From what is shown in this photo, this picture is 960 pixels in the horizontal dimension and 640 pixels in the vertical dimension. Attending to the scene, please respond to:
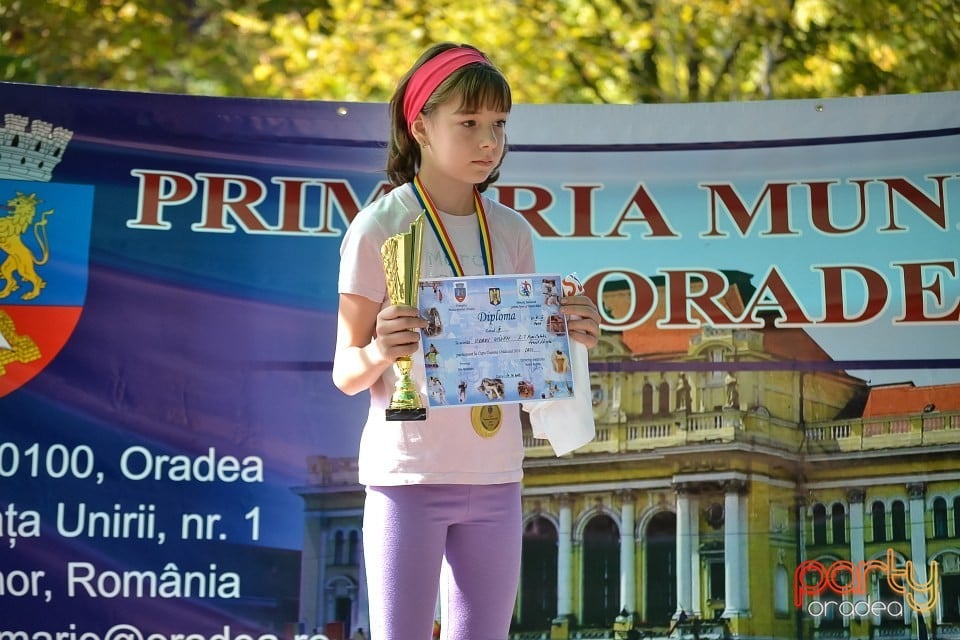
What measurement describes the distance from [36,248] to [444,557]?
2151mm

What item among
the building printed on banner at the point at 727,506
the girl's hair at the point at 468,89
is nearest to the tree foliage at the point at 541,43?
the building printed on banner at the point at 727,506

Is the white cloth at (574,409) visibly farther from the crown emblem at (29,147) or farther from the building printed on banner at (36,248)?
the crown emblem at (29,147)

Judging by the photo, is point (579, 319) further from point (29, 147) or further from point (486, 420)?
point (29, 147)

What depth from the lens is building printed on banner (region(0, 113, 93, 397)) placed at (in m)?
3.77

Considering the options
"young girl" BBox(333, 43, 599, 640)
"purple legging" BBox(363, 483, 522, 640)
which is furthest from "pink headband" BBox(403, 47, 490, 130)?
"purple legging" BBox(363, 483, 522, 640)

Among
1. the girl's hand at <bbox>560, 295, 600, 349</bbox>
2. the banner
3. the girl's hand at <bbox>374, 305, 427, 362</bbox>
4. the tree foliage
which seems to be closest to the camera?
the girl's hand at <bbox>374, 305, 427, 362</bbox>

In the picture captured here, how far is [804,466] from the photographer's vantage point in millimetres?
3871

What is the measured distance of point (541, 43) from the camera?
28.9ft

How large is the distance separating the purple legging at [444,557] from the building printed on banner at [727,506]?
1.65m

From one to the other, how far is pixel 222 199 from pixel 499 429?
1977mm

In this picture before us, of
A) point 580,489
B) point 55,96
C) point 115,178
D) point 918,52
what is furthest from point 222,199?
point 918,52

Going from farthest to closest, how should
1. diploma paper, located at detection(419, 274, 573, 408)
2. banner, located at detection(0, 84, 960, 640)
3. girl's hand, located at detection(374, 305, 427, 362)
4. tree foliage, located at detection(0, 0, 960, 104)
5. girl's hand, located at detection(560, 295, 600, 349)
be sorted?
tree foliage, located at detection(0, 0, 960, 104)
banner, located at detection(0, 84, 960, 640)
girl's hand, located at detection(560, 295, 600, 349)
diploma paper, located at detection(419, 274, 573, 408)
girl's hand, located at detection(374, 305, 427, 362)

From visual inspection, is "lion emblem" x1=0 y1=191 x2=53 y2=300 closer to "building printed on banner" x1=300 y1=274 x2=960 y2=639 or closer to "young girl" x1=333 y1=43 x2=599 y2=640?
"building printed on banner" x1=300 y1=274 x2=960 y2=639

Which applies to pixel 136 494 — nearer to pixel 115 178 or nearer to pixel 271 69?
pixel 115 178
